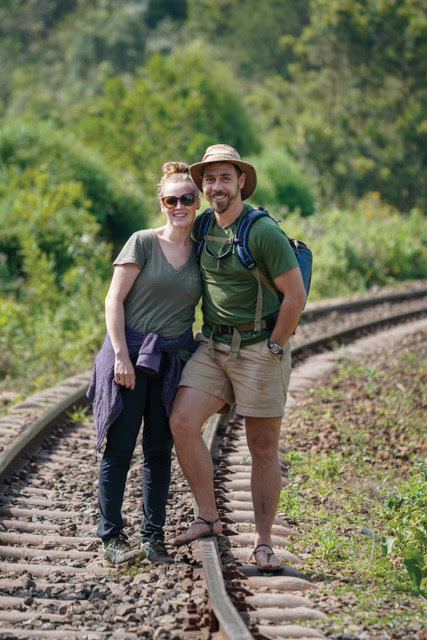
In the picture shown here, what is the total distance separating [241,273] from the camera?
4.28 metres

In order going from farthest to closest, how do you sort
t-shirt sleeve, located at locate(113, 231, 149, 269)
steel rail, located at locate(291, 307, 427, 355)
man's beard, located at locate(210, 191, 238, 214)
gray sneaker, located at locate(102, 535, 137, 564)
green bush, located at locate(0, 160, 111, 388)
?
steel rail, located at locate(291, 307, 427, 355) < green bush, located at locate(0, 160, 111, 388) < gray sneaker, located at locate(102, 535, 137, 564) < t-shirt sleeve, located at locate(113, 231, 149, 269) < man's beard, located at locate(210, 191, 238, 214)

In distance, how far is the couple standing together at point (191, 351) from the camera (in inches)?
171

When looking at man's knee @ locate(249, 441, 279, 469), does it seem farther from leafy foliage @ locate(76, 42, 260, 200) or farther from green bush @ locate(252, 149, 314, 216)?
leafy foliage @ locate(76, 42, 260, 200)

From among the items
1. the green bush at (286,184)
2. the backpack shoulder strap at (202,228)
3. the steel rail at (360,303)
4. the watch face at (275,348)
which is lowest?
the watch face at (275,348)

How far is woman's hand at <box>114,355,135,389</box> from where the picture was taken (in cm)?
440

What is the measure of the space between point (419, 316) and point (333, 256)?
14.3 ft

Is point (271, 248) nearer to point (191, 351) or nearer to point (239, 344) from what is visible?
point (239, 344)

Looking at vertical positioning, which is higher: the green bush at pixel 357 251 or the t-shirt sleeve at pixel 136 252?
the green bush at pixel 357 251

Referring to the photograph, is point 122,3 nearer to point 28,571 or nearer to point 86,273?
point 86,273

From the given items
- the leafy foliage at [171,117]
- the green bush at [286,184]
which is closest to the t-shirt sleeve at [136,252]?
the green bush at [286,184]

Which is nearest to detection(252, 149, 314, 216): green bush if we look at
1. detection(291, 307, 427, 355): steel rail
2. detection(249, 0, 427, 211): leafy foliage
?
detection(249, 0, 427, 211): leafy foliage

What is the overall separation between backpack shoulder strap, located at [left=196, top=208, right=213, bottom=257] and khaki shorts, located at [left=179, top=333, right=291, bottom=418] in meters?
0.49

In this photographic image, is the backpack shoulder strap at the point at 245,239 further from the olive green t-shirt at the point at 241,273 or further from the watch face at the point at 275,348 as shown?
the watch face at the point at 275,348

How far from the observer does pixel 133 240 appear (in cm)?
448
